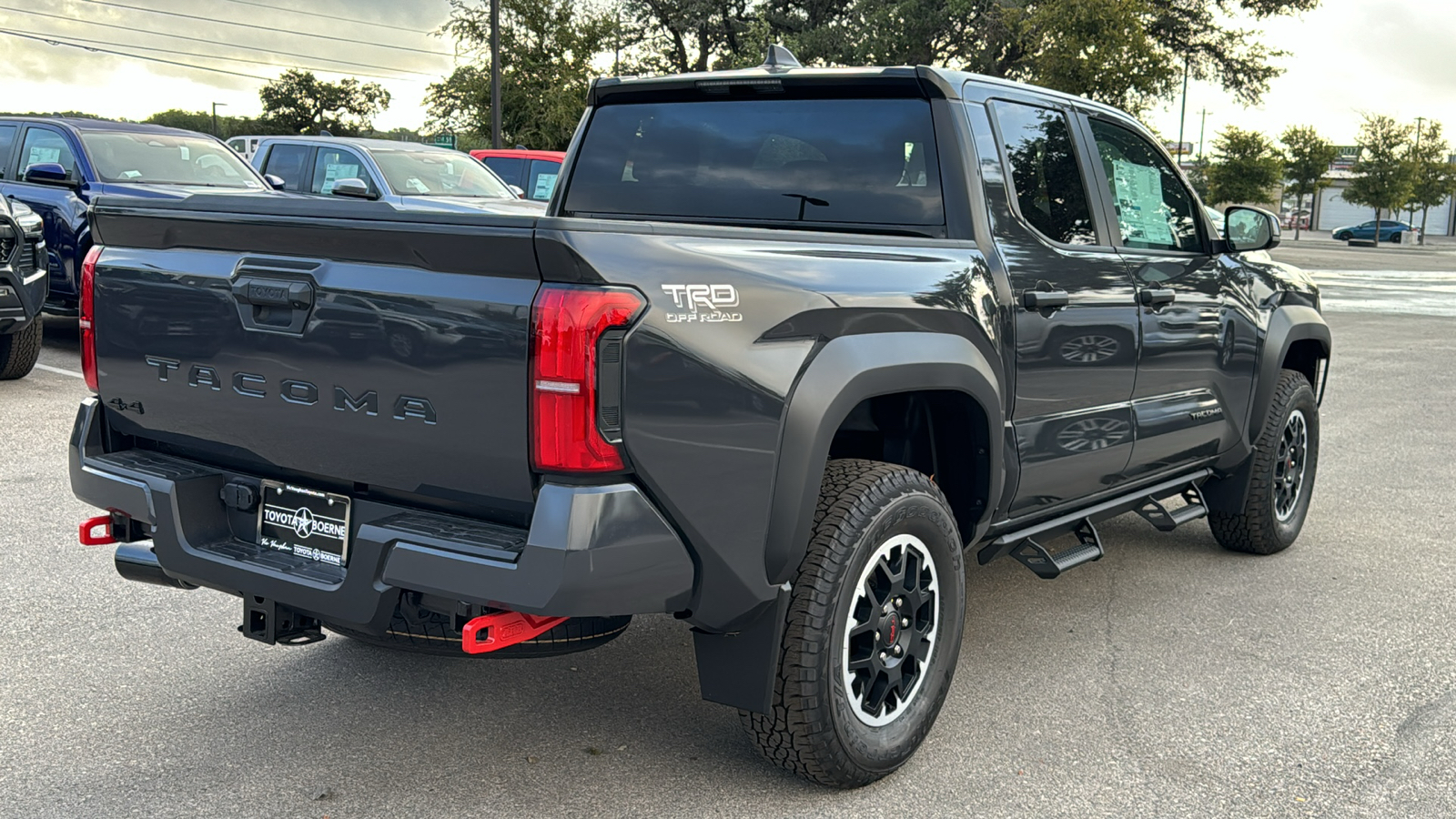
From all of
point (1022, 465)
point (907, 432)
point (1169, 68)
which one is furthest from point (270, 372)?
point (1169, 68)

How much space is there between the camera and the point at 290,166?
14102 millimetres

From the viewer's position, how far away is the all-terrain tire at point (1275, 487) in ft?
18.9

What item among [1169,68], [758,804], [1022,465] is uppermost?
[1169,68]

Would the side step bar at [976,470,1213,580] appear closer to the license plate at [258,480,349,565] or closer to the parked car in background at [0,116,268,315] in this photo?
the license plate at [258,480,349,565]

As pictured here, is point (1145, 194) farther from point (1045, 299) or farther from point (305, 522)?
point (305, 522)

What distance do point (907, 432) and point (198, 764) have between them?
2.25 meters

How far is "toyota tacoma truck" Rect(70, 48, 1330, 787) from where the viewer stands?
9.14 ft

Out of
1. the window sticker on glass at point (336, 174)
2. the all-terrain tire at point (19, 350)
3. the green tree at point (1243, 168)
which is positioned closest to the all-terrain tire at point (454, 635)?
the all-terrain tire at point (19, 350)

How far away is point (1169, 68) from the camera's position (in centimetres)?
2711

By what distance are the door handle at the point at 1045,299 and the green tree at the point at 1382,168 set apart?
60.2 m

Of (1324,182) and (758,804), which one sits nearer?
(758,804)

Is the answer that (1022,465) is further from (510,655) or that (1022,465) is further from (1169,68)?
(1169,68)

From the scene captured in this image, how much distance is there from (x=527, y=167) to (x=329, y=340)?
1542 centimetres

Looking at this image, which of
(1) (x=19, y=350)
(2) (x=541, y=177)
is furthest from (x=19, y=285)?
(2) (x=541, y=177)
